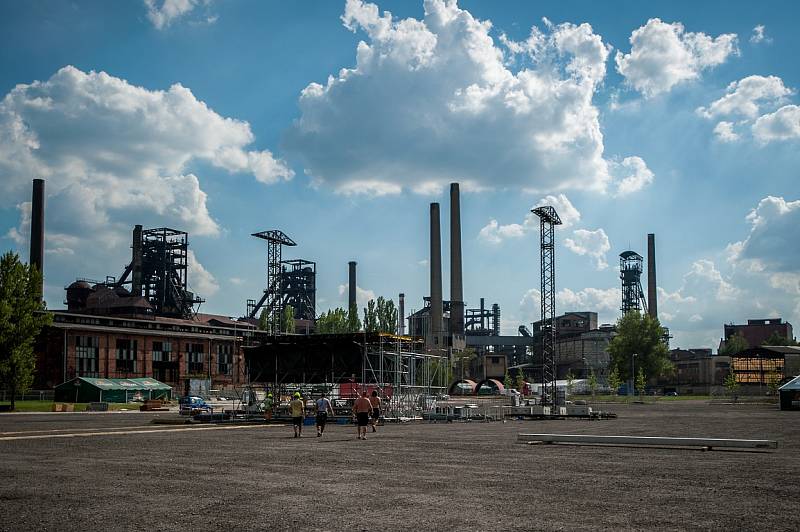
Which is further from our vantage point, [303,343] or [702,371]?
[702,371]

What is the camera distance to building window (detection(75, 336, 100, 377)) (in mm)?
90375

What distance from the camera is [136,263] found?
5241 inches

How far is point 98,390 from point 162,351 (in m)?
22.1

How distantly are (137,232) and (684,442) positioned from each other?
397 ft

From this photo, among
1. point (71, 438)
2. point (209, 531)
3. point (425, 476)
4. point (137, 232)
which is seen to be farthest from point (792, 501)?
point (137, 232)

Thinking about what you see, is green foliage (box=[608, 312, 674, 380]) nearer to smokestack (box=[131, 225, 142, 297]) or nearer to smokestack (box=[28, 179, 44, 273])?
smokestack (box=[131, 225, 142, 297])

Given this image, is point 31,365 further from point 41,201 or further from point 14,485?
point 14,485

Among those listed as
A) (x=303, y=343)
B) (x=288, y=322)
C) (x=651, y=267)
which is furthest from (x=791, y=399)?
(x=651, y=267)

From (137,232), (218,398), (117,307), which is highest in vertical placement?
(137,232)

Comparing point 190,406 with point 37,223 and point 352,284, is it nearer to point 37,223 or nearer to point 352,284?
point 37,223

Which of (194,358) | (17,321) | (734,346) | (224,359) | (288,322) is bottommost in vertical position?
(224,359)

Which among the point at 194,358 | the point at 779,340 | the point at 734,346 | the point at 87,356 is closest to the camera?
the point at 87,356

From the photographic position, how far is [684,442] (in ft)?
79.5

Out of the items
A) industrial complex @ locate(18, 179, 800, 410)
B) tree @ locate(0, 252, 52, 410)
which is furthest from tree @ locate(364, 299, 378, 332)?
tree @ locate(0, 252, 52, 410)
